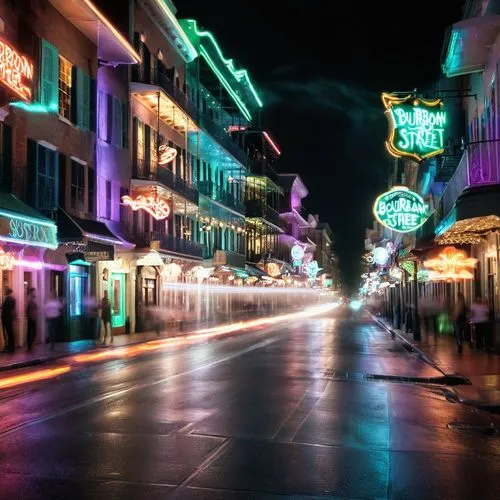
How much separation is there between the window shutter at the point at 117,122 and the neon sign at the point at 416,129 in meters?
16.1

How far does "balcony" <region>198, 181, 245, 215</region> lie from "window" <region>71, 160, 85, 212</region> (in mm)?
17603

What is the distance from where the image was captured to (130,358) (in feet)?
69.8

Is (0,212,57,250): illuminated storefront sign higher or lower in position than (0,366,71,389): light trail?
higher

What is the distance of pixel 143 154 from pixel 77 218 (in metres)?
10.8

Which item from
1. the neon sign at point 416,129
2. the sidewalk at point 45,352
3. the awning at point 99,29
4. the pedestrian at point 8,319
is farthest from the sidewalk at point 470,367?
the awning at point 99,29

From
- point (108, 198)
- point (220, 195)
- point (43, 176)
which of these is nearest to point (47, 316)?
point (43, 176)

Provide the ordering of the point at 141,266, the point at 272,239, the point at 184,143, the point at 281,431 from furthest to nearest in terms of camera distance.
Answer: the point at 272,239 → the point at 184,143 → the point at 141,266 → the point at 281,431

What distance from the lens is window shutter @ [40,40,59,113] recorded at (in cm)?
2483

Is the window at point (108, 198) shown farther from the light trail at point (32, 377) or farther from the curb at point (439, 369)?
the curb at point (439, 369)

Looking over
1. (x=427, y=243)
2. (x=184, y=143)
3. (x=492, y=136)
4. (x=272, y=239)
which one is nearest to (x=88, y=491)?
(x=492, y=136)

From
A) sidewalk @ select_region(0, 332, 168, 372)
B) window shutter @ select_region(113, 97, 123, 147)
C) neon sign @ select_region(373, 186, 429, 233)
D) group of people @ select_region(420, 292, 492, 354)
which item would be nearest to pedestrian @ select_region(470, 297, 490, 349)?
group of people @ select_region(420, 292, 492, 354)

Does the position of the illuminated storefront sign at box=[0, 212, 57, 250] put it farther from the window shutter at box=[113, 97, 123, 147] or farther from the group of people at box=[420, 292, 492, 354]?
the group of people at box=[420, 292, 492, 354]

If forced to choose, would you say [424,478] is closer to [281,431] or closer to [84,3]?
[281,431]

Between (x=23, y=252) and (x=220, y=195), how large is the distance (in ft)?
89.9
